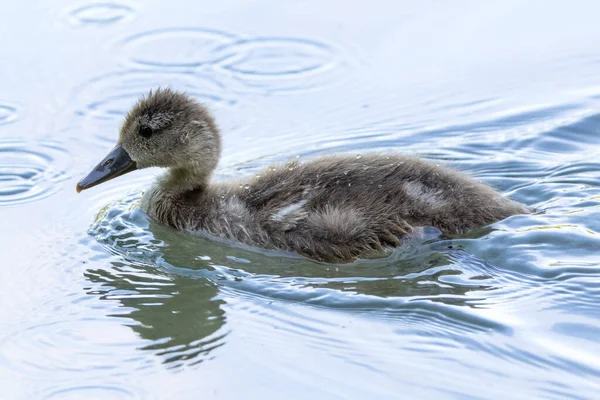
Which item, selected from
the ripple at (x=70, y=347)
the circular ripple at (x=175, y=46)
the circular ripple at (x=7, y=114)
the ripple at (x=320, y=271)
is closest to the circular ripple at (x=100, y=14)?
the circular ripple at (x=175, y=46)

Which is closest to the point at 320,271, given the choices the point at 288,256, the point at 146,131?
the point at 288,256

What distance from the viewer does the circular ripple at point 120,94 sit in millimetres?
7748

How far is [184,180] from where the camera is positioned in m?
6.60

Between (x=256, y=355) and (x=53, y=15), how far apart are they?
504cm

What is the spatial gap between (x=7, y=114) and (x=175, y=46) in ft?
5.05

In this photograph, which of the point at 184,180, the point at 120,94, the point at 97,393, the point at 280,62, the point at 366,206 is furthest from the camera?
the point at 280,62

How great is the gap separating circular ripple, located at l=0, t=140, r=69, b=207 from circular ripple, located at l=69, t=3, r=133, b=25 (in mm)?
1841

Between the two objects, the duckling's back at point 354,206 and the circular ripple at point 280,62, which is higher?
the circular ripple at point 280,62

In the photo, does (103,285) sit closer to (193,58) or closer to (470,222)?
(470,222)

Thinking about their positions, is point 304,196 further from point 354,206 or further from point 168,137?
point 168,137

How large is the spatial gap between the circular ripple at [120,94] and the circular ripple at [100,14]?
2.86ft

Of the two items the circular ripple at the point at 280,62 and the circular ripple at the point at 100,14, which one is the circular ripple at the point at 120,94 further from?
the circular ripple at the point at 100,14

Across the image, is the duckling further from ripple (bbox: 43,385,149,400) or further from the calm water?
ripple (bbox: 43,385,149,400)

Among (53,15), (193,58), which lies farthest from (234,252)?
(53,15)
